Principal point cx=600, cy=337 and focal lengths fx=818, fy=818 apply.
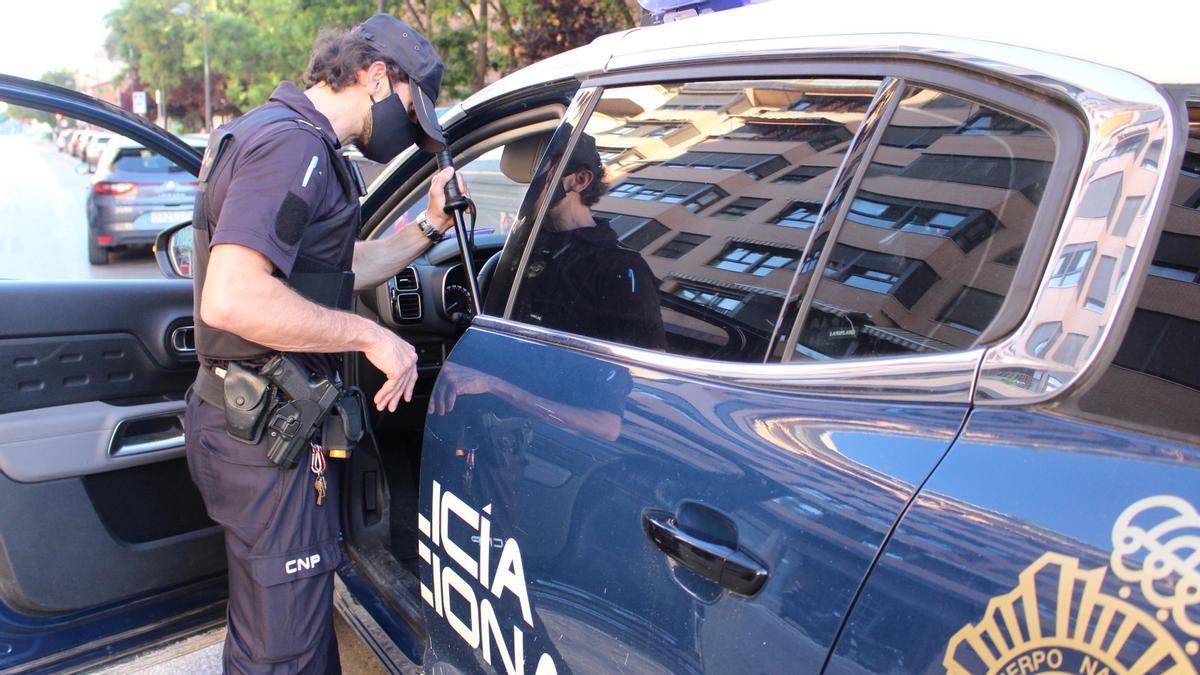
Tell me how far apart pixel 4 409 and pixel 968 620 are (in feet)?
7.37

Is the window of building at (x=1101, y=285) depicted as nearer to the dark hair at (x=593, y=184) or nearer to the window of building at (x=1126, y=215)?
the window of building at (x=1126, y=215)

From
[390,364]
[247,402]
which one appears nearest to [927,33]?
[390,364]

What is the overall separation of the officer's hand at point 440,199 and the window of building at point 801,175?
98 cm

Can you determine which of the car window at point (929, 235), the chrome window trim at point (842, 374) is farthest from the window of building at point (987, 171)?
the chrome window trim at point (842, 374)

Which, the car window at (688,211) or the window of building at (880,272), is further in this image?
the car window at (688,211)

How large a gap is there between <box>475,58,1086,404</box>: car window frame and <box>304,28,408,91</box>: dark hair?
0.90 metres

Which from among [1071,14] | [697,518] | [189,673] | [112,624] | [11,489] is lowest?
[189,673]

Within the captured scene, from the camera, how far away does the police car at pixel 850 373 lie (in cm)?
86

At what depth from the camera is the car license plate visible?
16.3ft

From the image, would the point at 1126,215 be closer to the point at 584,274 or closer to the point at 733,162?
the point at 733,162

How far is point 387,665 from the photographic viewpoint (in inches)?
80.4

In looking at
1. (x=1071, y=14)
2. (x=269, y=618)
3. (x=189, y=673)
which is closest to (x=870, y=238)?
(x=1071, y=14)

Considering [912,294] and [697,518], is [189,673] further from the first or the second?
Result: [912,294]

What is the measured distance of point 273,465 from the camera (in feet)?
5.95
